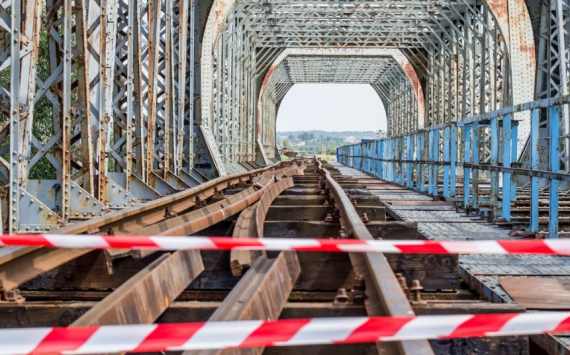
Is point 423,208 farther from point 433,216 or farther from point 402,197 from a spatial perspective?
point 402,197

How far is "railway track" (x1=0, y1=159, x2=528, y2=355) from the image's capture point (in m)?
3.01

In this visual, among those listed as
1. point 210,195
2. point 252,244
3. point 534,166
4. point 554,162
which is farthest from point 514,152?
point 252,244

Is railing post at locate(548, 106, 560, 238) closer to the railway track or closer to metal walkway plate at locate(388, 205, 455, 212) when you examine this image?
the railway track

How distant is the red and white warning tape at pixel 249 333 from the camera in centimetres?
192

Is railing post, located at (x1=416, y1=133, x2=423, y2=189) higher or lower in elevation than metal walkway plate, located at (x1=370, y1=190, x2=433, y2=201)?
higher

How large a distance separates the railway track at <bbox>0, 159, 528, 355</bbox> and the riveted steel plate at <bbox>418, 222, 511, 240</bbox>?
1.88 meters

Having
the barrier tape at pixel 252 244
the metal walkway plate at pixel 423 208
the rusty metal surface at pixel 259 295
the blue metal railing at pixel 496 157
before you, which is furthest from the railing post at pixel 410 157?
the barrier tape at pixel 252 244

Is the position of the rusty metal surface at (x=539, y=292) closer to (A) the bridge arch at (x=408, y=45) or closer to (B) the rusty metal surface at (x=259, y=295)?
(B) the rusty metal surface at (x=259, y=295)

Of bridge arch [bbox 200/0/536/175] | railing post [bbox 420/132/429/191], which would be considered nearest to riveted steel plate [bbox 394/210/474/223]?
railing post [bbox 420/132/429/191]

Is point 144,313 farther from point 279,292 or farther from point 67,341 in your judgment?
point 67,341

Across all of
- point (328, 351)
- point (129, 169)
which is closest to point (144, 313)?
point (328, 351)

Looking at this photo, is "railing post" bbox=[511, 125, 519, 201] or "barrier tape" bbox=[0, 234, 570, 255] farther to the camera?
"railing post" bbox=[511, 125, 519, 201]

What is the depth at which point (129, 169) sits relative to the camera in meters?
11.0

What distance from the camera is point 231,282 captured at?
14.5 feet
